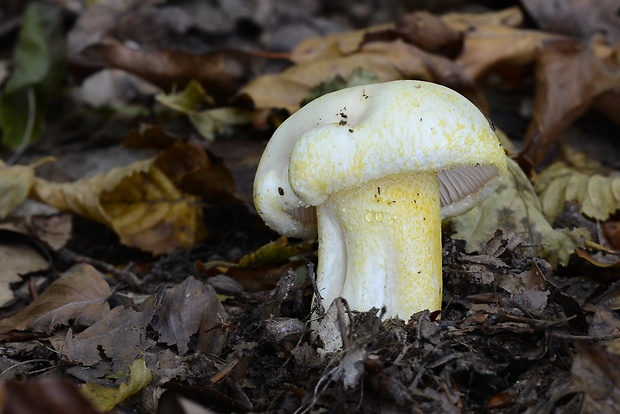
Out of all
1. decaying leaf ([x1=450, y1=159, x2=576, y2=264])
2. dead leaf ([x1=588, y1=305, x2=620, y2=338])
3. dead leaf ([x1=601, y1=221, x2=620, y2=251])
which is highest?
dead leaf ([x1=588, y1=305, x2=620, y2=338])

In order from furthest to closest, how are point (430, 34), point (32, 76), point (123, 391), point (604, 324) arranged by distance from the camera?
point (32, 76), point (430, 34), point (604, 324), point (123, 391)

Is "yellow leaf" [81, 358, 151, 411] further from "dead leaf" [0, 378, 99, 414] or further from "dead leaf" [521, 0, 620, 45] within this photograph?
"dead leaf" [521, 0, 620, 45]

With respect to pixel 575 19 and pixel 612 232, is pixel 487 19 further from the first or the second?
pixel 612 232

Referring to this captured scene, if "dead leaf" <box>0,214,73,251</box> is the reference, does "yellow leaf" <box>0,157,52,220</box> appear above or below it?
above

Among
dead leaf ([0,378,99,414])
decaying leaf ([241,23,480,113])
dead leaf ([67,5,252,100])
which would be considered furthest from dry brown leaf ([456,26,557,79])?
dead leaf ([0,378,99,414])

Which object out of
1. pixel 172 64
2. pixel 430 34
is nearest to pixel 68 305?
pixel 172 64

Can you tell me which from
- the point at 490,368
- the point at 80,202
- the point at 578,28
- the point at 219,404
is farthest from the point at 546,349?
the point at 578,28

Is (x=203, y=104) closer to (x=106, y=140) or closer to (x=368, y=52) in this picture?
(x=106, y=140)
